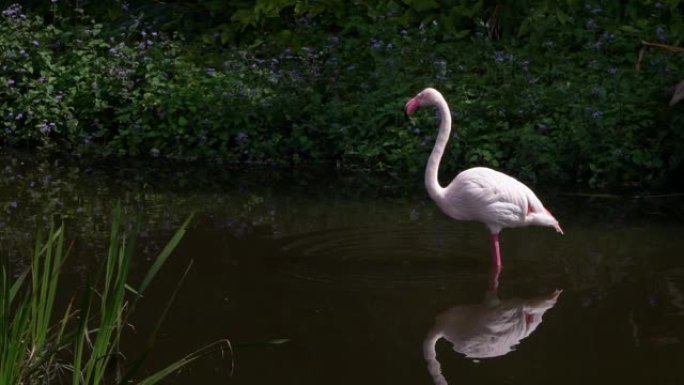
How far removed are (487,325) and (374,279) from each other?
0.89 m

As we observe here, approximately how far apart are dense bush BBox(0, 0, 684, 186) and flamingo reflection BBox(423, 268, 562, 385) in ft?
9.68

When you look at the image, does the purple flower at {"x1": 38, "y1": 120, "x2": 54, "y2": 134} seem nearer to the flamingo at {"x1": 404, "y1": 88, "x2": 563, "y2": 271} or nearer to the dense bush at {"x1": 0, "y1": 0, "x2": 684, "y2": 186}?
the dense bush at {"x1": 0, "y1": 0, "x2": 684, "y2": 186}

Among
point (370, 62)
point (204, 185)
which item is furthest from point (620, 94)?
point (204, 185)

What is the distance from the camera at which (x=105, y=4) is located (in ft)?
41.9

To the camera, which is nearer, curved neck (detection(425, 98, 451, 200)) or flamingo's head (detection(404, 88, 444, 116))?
curved neck (detection(425, 98, 451, 200))

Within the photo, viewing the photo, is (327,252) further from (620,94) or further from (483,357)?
(620,94)

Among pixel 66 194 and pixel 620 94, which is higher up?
pixel 620 94

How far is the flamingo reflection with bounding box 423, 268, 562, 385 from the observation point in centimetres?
539

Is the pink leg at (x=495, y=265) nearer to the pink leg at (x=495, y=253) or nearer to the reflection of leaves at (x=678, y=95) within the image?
the pink leg at (x=495, y=253)

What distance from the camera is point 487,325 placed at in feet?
19.1

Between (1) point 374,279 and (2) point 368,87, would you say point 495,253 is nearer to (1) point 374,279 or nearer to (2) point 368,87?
(1) point 374,279

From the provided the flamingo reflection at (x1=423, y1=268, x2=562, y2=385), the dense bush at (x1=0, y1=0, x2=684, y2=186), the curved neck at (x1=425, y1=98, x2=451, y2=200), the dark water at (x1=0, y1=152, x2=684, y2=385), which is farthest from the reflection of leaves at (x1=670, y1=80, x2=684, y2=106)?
the flamingo reflection at (x1=423, y1=268, x2=562, y2=385)

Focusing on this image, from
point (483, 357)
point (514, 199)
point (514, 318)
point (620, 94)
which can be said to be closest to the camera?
point (483, 357)

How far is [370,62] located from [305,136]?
48.2 inches
